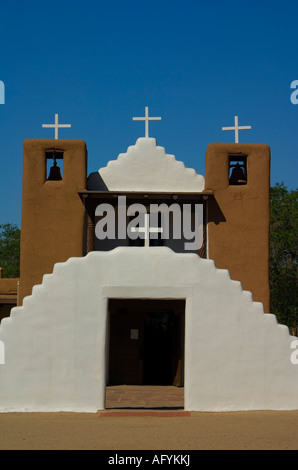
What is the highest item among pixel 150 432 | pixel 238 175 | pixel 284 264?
pixel 238 175

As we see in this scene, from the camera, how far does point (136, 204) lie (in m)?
17.2

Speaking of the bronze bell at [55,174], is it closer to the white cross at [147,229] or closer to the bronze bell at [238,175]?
the white cross at [147,229]

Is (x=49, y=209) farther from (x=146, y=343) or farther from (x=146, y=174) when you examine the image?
(x=146, y=343)

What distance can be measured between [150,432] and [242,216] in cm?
816

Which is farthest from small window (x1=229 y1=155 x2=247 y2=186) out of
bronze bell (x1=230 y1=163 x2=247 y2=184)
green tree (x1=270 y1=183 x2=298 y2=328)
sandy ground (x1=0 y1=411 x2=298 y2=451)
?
green tree (x1=270 y1=183 x2=298 y2=328)

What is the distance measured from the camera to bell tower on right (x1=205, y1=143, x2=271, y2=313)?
16.4 metres

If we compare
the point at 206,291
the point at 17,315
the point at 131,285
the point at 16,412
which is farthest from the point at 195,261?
the point at 16,412

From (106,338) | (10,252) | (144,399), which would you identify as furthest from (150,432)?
(10,252)

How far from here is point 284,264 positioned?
110 feet

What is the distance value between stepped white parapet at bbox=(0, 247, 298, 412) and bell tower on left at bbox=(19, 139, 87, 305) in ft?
13.5
